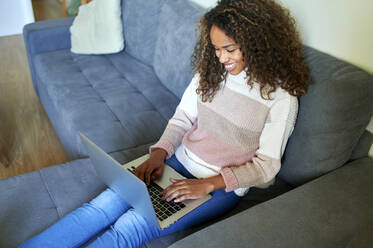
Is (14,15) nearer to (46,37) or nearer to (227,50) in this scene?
(46,37)

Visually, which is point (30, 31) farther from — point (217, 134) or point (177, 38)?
point (217, 134)

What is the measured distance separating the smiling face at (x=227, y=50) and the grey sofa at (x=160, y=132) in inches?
10.2

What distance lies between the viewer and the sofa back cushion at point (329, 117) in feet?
3.72

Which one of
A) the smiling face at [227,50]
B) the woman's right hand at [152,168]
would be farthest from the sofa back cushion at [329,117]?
the woman's right hand at [152,168]

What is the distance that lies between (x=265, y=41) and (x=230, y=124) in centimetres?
30

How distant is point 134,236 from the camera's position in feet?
3.59

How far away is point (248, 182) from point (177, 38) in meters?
0.99

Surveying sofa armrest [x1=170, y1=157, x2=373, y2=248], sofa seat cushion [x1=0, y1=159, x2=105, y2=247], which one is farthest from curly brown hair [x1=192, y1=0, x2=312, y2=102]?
sofa seat cushion [x1=0, y1=159, x2=105, y2=247]

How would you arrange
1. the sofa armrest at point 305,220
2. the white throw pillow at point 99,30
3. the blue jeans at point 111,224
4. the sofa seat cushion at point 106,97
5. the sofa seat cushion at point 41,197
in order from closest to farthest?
the sofa armrest at point 305,220 → the blue jeans at point 111,224 → the sofa seat cushion at point 41,197 → the sofa seat cushion at point 106,97 → the white throw pillow at point 99,30

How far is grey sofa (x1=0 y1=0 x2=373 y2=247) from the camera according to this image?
0.99 meters

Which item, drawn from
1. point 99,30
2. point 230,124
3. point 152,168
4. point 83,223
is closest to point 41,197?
point 83,223

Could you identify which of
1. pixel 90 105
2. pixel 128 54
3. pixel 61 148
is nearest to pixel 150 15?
pixel 128 54

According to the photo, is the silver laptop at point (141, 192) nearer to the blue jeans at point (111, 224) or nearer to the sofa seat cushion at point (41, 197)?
the blue jeans at point (111, 224)

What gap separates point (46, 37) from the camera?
2439mm
